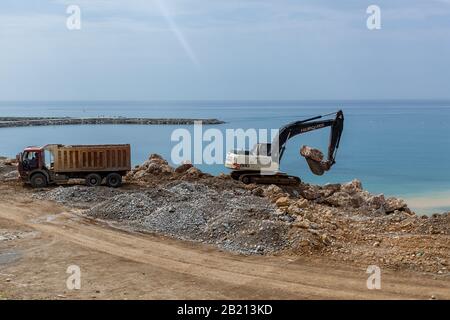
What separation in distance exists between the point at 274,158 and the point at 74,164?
28.5ft

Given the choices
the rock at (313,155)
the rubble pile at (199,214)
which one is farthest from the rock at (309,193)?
the rubble pile at (199,214)

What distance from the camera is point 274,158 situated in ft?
80.9

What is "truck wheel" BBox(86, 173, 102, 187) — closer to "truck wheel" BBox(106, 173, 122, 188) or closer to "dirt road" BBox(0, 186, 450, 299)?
"truck wheel" BBox(106, 173, 122, 188)

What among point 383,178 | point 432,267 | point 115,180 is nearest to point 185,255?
point 432,267

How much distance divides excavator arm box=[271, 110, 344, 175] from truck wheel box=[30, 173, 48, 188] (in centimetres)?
993

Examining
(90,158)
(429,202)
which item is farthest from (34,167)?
(429,202)

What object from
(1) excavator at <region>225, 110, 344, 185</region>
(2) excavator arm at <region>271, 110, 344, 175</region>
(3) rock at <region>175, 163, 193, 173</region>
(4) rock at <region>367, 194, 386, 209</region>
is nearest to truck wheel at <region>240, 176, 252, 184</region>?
(1) excavator at <region>225, 110, 344, 185</region>

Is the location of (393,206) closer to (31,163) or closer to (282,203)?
(282,203)

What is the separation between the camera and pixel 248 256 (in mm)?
13953

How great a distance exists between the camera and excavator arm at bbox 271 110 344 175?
79.0 ft

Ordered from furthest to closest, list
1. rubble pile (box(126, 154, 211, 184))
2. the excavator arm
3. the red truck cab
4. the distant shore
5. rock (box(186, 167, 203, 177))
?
the distant shore
rubble pile (box(126, 154, 211, 184))
rock (box(186, 167, 203, 177))
the excavator arm
the red truck cab

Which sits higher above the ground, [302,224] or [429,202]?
[302,224]

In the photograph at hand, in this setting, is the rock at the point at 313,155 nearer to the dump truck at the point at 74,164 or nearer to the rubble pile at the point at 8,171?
the dump truck at the point at 74,164

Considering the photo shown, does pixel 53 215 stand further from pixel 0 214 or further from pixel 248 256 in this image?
pixel 248 256
